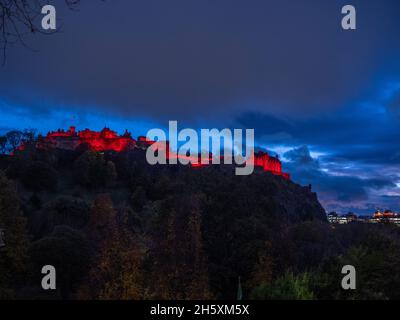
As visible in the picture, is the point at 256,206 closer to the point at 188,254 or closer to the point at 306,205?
the point at 188,254

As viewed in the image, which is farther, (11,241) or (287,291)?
(11,241)

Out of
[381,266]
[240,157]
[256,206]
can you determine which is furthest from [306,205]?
[381,266]

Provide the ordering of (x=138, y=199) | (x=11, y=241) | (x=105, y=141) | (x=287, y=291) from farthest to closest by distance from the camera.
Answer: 1. (x=105, y=141)
2. (x=138, y=199)
3. (x=11, y=241)
4. (x=287, y=291)

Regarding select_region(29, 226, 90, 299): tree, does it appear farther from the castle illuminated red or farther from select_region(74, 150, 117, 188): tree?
the castle illuminated red

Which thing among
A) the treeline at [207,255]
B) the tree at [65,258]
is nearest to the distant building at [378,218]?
the treeline at [207,255]

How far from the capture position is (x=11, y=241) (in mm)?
35031

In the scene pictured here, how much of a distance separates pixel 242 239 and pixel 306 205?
Answer: 115644 millimetres

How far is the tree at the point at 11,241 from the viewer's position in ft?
109

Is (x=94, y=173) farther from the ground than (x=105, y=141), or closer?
closer

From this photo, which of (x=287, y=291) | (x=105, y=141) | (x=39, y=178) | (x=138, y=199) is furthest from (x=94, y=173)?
(x=287, y=291)

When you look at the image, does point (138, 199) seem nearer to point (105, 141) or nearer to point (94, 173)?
point (94, 173)

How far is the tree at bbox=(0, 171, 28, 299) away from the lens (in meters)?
33.3

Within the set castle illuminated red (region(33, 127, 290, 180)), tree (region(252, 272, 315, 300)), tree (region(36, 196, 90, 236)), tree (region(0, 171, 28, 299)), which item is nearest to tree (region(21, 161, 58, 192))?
tree (region(36, 196, 90, 236))

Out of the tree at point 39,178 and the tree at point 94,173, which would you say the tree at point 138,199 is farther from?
the tree at point 39,178
